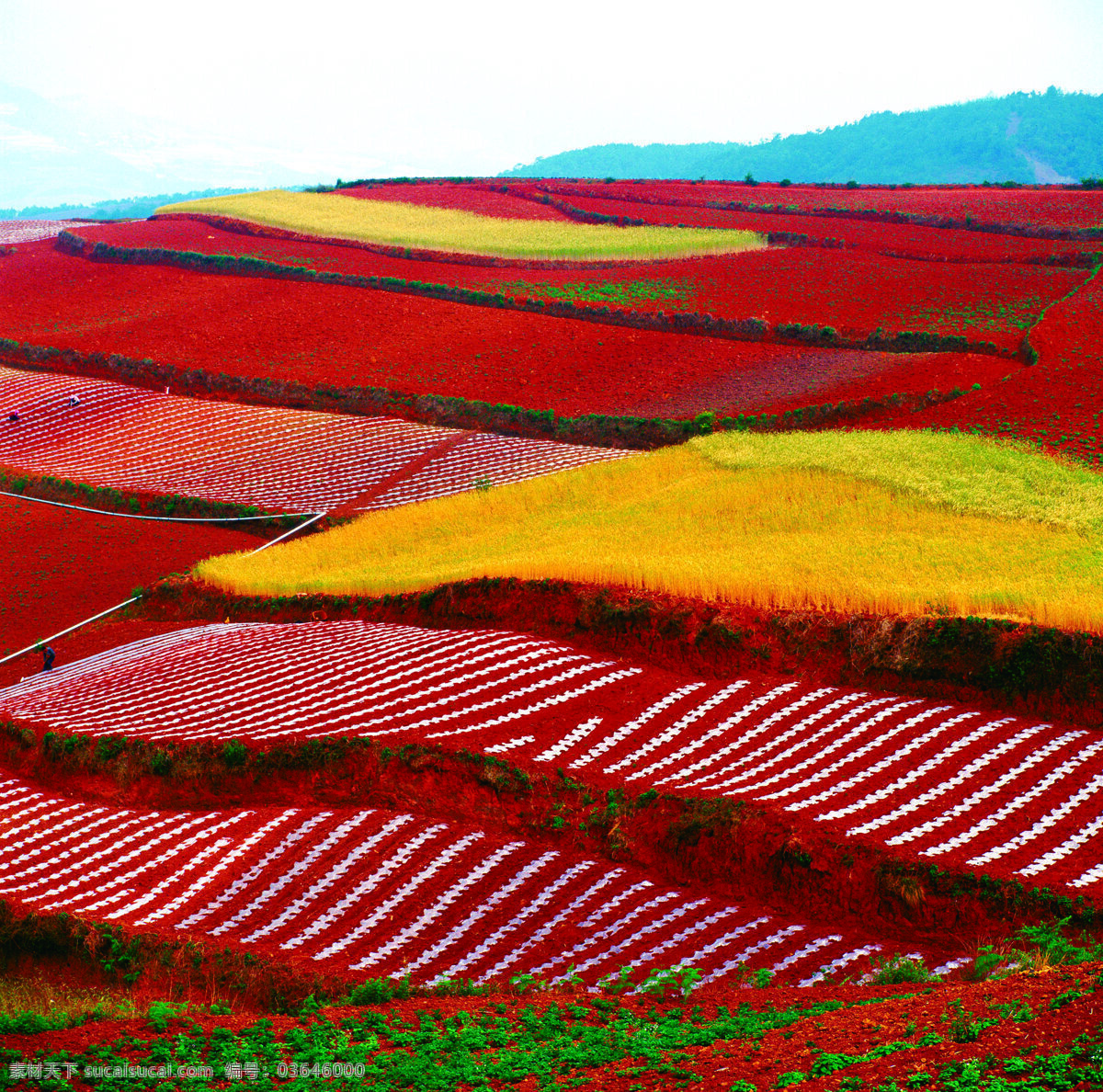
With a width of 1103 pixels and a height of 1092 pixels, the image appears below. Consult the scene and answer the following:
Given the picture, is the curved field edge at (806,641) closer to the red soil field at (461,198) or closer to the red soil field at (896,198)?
the red soil field at (896,198)

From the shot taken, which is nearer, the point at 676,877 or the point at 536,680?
the point at 676,877

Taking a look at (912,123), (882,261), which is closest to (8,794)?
(882,261)

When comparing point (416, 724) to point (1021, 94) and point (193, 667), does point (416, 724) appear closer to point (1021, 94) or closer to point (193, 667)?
point (193, 667)

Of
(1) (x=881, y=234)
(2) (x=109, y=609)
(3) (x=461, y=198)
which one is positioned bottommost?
(2) (x=109, y=609)

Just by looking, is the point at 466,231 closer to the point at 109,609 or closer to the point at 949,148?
the point at 109,609

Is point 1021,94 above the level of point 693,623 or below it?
above

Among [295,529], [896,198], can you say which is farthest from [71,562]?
[896,198]

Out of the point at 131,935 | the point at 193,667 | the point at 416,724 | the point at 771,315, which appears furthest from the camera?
the point at 771,315

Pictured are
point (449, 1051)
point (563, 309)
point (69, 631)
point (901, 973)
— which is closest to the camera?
point (449, 1051)
